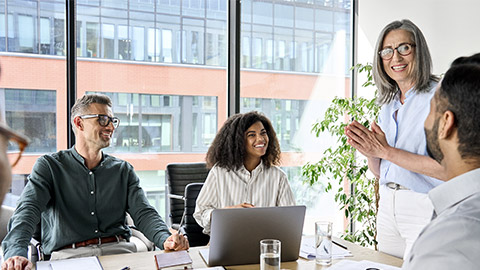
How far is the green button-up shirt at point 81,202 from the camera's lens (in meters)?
2.26

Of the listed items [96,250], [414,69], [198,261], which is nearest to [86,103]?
[96,250]

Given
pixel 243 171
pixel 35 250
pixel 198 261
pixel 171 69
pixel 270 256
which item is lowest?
pixel 35 250

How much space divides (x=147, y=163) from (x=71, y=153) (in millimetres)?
1520

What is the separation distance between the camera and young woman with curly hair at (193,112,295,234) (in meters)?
2.49

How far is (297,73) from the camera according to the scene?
4566 millimetres

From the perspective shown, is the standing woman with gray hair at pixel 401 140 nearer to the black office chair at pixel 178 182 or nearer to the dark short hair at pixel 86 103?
the dark short hair at pixel 86 103

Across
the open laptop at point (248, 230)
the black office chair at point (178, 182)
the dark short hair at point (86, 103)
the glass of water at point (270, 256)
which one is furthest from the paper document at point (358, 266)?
the black office chair at point (178, 182)

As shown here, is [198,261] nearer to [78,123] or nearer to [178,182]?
[78,123]

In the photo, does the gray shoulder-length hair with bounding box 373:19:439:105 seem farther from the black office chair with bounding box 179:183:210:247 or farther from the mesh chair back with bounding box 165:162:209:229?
the mesh chair back with bounding box 165:162:209:229

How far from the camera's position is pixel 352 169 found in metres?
4.03

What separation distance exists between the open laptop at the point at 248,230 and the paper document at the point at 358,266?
0.20 metres

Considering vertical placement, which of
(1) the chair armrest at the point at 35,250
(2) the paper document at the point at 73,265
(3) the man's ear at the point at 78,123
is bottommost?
(1) the chair armrest at the point at 35,250

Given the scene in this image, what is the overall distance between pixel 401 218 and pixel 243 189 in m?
0.90

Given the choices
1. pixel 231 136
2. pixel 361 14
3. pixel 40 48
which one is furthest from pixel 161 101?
pixel 361 14
